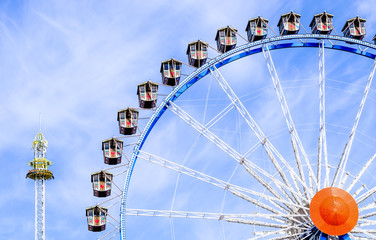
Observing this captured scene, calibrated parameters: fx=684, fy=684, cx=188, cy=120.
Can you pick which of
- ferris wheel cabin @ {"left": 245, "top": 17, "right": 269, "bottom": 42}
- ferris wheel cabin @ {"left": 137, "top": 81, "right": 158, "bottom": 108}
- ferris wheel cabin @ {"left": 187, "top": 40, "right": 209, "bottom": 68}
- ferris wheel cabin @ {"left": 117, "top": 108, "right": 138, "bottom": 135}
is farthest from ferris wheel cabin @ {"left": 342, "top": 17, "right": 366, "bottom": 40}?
ferris wheel cabin @ {"left": 117, "top": 108, "right": 138, "bottom": 135}

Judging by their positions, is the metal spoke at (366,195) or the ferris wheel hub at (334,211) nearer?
the ferris wheel hub at (334,211)

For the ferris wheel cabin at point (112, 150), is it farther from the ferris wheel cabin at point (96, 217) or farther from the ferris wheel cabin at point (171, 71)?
the ferris wheel cabin at point (171, 71)

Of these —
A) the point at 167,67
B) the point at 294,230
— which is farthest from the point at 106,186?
the point at 294,230

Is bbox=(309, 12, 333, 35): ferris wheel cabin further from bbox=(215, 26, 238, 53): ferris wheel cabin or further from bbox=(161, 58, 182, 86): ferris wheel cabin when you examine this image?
bbox=(161, 58, 182, 86): ferris wheel cabin

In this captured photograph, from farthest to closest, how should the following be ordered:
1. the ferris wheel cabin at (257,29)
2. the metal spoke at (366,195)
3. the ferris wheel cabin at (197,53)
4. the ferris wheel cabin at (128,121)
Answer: the ferris wheel cabin at (257,29) < the ferris wheel cabin at (197,53) < the ferris wheel cabin at (128,121) < the metal spoke at (366,195)

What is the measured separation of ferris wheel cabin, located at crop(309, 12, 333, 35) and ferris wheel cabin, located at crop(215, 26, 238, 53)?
4.05 metres

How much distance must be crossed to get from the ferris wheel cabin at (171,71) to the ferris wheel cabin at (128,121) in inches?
87.4

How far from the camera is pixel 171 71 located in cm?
3306

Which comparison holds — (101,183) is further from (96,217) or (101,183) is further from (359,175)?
(359,175)

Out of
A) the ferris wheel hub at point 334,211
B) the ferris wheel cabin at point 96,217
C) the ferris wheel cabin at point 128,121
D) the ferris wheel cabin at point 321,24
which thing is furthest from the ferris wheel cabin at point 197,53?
the ferris wheel hub at point 334,211

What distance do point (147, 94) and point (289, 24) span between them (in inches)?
321

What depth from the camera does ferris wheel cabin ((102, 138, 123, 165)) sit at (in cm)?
3161

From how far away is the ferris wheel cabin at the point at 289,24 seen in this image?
3428cm

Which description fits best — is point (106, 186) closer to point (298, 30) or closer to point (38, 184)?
point (298, 30)
